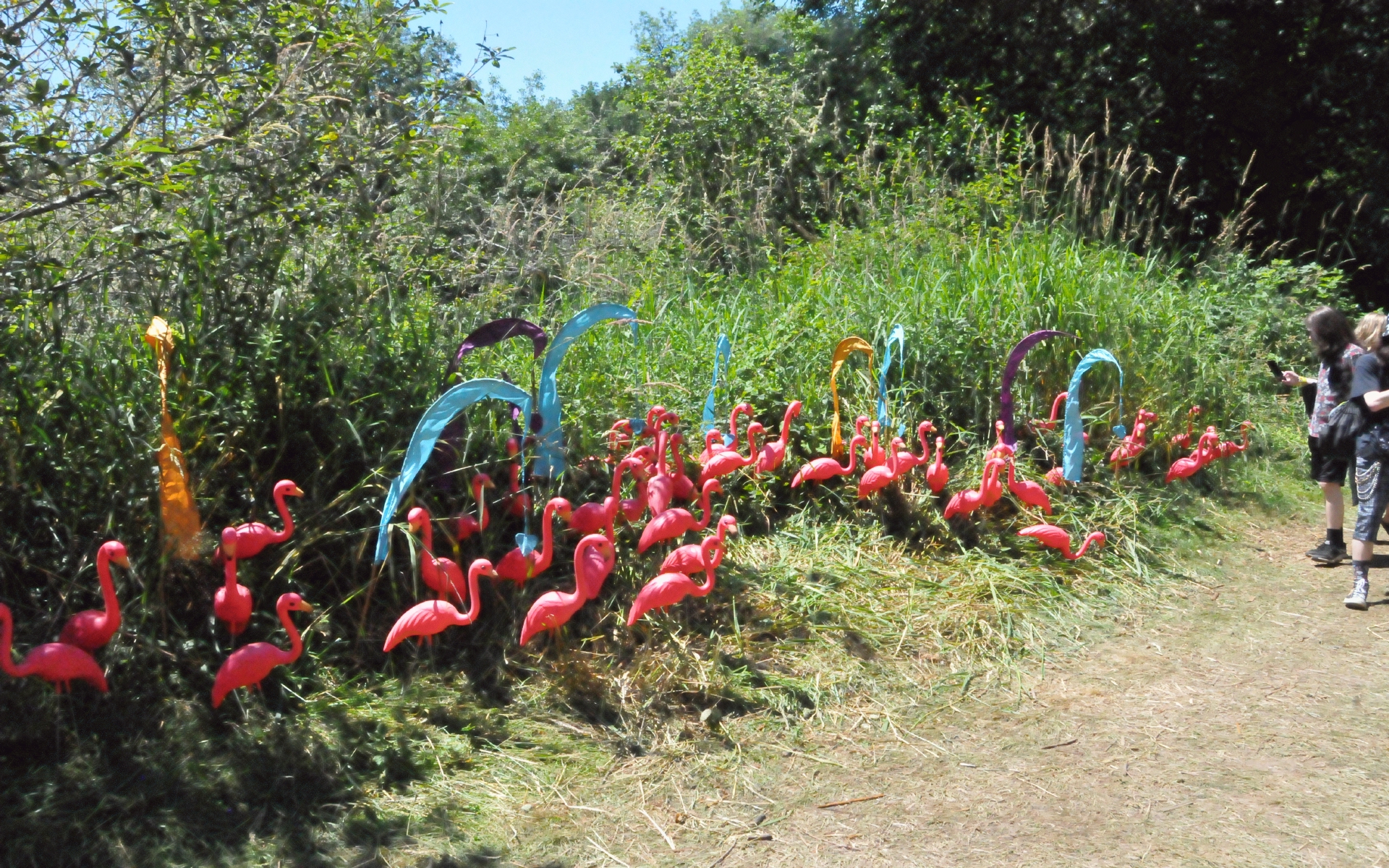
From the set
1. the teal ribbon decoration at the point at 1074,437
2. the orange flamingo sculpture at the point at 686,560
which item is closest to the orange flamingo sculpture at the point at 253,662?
the orange flamingo sculpture at the point at 686,560

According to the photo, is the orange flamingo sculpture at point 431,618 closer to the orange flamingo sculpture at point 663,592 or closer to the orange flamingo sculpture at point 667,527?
the orange flamingo sculpture at point 663,592

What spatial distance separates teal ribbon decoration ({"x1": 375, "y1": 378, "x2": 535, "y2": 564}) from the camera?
3.90m

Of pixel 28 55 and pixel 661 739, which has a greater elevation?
pixel 28 55

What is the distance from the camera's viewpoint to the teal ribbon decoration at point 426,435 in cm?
390

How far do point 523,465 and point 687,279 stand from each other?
3639 mm

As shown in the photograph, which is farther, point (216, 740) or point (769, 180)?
point (769, 180)

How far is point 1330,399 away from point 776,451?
→ 304cm

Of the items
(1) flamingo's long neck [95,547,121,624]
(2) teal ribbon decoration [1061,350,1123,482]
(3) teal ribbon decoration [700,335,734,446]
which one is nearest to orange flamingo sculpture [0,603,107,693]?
(1) flamingo's long neck [95,547,121,624]

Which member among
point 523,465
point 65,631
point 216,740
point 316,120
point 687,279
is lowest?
point 216,740

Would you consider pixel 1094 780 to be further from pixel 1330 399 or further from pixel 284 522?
pixel 1330 399

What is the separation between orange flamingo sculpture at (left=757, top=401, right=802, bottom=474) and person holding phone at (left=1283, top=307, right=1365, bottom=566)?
283 cm

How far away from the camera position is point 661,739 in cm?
405

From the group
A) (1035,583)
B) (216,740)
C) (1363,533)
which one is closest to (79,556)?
(216,740)

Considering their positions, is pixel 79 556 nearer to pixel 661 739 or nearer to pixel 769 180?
pixel 661 739
